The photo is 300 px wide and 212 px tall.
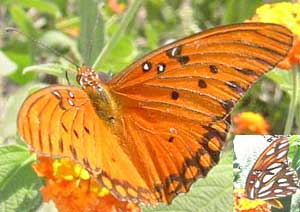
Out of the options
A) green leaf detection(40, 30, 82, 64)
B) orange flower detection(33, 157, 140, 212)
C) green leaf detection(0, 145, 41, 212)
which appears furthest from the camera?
green leaf detection(40, 30, 82, 64)

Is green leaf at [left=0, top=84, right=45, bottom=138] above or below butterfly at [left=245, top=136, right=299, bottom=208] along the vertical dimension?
above

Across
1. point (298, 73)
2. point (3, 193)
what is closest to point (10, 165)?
point (3, 193)

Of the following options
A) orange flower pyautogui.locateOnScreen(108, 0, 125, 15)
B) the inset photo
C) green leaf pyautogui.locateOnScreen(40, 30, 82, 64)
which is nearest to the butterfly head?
the inset photo

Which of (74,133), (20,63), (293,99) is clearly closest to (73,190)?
(74,133)

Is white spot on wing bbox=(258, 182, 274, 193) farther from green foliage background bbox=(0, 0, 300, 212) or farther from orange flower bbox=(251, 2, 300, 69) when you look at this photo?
orange flower bbox=(251, 2, 300, 69)

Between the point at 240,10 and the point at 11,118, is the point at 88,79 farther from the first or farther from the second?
the point at 240,10

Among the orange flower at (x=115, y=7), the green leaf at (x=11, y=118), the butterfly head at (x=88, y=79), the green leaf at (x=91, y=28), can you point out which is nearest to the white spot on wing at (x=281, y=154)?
the butterfly head at (x=88, y=79)

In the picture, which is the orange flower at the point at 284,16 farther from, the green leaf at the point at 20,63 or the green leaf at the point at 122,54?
the green leaf at the point at 20,63
